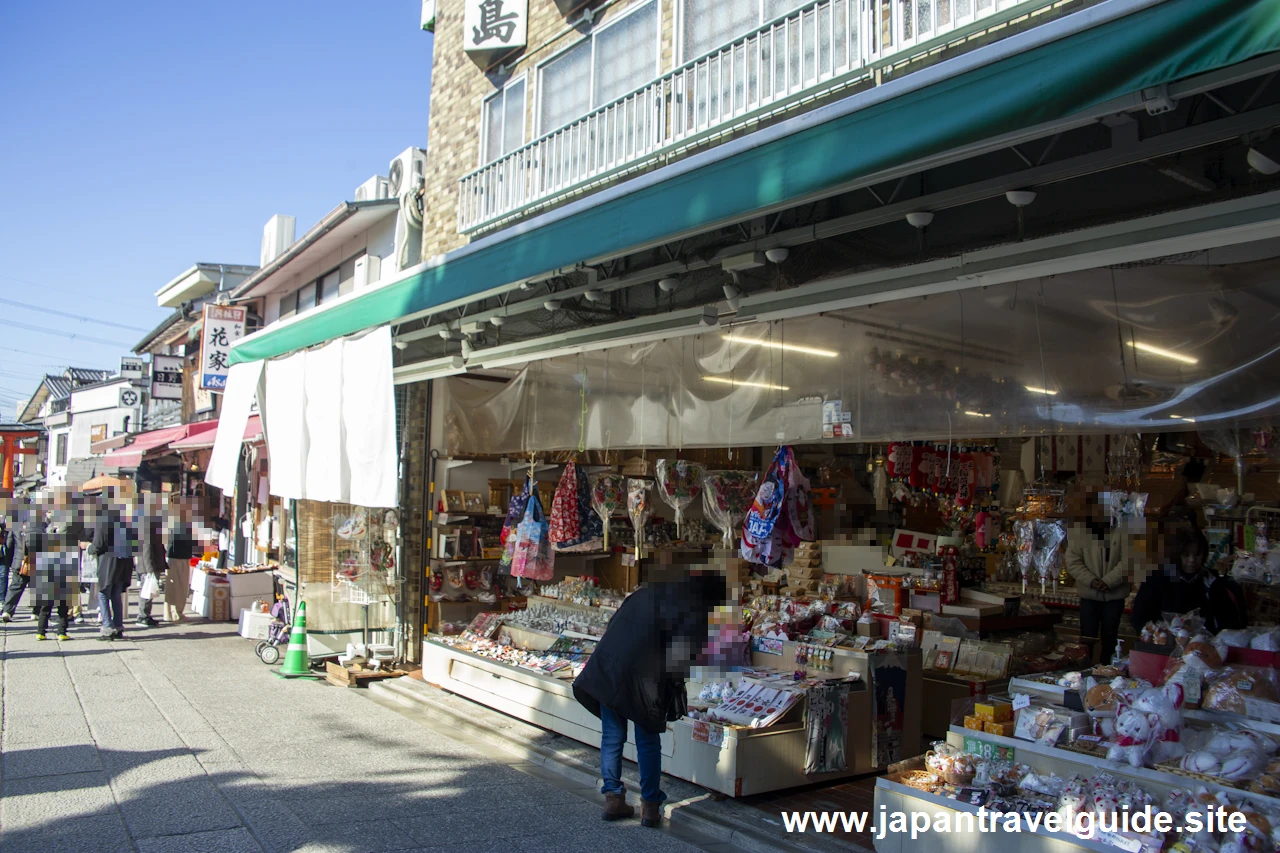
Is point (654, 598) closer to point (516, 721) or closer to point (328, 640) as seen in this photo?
point (516, 721)

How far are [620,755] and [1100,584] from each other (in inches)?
212

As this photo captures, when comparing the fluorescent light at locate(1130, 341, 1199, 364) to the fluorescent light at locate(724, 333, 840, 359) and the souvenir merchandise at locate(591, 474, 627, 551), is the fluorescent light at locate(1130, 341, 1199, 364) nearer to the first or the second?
the fluorescent light at locate(724, 333, 840, 359)

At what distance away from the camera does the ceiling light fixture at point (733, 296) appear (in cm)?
624

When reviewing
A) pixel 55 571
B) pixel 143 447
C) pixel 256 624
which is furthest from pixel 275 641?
pixel 143 447

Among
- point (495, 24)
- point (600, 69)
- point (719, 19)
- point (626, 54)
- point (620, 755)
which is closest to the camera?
point (620, 755)

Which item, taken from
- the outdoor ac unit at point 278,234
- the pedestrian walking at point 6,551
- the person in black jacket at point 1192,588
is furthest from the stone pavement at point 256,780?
the outdoor ac unit at point 278,234

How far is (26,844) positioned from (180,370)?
2156cm

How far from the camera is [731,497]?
808cm

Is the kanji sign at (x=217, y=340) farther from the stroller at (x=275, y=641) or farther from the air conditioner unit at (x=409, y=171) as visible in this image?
the stroller at (x=275, y=641)

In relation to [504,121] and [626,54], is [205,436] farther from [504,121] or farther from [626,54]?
[626,54]

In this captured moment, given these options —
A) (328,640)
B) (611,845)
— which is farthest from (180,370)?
(611,845)

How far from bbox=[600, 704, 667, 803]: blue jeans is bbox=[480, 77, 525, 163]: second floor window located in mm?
7897

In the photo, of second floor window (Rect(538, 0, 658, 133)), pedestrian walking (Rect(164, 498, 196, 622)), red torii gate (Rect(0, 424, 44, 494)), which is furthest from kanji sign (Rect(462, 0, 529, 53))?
red torii gate (Rect(0, 424, 44, 494))

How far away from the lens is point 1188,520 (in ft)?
23.1
